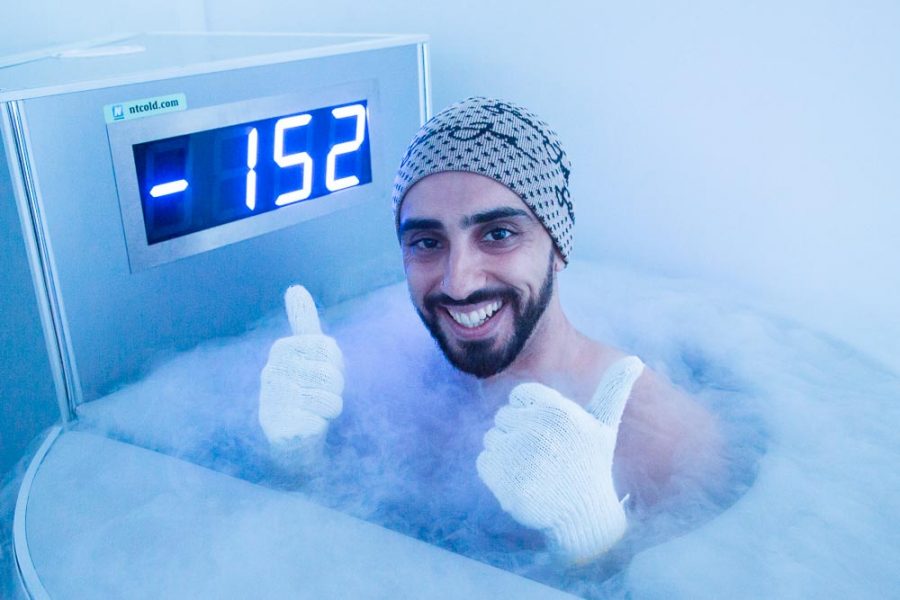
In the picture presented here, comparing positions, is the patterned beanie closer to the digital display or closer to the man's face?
the man's face

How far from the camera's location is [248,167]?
1.38 metres

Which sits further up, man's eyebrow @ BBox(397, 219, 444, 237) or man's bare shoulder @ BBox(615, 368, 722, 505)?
man's eyebrow @ BBox(397, 219, 444, 237)

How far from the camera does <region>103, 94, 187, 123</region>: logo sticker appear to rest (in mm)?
1193

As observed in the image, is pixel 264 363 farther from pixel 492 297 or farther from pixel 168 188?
pixel 492 297

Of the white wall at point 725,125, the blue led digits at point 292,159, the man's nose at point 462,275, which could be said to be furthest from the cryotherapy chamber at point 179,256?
the man's nose at point 462,275

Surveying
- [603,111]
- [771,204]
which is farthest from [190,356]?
[771,204]

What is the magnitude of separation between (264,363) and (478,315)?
0.43m

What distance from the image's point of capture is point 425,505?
115cm

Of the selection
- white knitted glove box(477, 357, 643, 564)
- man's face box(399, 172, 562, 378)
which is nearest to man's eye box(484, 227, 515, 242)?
man's face box(399, 172, 562, 378)

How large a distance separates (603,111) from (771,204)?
0.37 metres

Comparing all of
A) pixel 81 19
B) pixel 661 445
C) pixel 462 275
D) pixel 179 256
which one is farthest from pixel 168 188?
pixel 661 445

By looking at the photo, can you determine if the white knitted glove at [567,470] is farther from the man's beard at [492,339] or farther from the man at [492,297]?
the man's beard at [492,339]

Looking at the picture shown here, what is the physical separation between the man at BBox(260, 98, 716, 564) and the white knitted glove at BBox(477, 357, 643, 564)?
0.05 meters

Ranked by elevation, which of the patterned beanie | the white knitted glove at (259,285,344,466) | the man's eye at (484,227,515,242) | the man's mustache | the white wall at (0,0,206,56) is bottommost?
the white knitted glove at (259,285,344,466)
